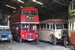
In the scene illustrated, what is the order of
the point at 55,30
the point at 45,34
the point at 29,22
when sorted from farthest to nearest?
the point at 29,22, the point at 45,34, the point at 55,30

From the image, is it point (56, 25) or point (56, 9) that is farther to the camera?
point (56, 9)

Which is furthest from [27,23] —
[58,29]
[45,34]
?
[58,29]

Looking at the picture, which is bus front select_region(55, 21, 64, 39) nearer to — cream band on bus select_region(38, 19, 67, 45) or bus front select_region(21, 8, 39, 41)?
cream band on bus select_region(38, 19, 67, 45)

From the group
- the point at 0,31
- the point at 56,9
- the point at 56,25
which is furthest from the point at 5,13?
the point at 56,25

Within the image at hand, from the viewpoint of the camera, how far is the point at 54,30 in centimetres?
1316

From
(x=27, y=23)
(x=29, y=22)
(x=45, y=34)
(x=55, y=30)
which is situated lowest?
(x=45, y=34)

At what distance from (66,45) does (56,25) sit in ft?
7.89

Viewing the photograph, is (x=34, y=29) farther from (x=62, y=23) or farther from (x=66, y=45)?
(x=66, y=45)

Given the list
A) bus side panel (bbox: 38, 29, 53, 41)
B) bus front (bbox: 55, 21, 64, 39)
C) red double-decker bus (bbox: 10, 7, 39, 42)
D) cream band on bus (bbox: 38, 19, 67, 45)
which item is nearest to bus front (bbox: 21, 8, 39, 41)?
red double-decker bus (bbox: 10, 7, 39, 42)

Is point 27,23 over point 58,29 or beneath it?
Result: over

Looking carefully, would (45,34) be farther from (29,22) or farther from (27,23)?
(27,23)

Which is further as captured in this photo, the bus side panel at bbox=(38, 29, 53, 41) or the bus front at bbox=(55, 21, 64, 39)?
the bus side panel at bbox=(38, 29, 53, 41)

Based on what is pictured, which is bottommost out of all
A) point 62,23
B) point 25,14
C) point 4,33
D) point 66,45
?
point 66,45

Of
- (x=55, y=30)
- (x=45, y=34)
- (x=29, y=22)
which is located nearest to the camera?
(x=55, y=30)
